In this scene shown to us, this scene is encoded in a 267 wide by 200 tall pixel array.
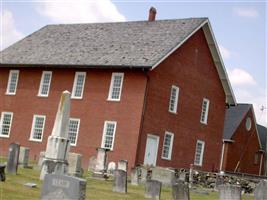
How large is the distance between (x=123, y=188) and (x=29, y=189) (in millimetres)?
4857

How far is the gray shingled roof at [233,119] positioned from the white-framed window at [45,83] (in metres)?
21.3

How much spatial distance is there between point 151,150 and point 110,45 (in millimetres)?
7928

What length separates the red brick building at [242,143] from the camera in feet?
170

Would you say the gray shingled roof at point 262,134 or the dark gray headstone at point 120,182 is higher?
the gray shingled roof at point 262,134

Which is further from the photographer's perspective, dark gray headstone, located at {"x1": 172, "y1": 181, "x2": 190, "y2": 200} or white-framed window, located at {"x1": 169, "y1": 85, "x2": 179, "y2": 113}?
white-framed window, located at {"x1": 169, "y1": 85, "x2": 179, "y2": 113}

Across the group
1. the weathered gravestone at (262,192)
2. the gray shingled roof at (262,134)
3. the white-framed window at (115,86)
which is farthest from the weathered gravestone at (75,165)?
the gray shingled roof at (262,134)

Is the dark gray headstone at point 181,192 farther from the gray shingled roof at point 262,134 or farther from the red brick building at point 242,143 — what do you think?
the gray shingled roof at point 262,134

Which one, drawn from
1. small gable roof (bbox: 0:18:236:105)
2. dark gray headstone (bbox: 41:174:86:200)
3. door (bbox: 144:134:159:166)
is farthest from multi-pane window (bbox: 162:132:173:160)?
dark gray headstone (bbox: 41:174:86:200)

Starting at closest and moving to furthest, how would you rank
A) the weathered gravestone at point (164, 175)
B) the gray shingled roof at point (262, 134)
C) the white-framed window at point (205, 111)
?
the weathered gravestone at point (164, 175), the white-framed window at point (205, 111), the gray shingled roof at point (262, 134)

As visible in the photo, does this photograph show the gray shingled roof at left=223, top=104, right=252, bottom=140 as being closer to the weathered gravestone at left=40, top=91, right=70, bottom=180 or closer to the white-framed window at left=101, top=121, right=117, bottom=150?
the white-framed window at left=101, top=121, right=117, bottom=150

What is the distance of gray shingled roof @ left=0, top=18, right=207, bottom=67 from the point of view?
3378 centimetres

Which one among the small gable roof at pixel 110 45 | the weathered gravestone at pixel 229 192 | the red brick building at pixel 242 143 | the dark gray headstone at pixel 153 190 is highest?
the small gable roof at pixel 110 45

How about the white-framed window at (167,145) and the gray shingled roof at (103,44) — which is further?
the white-framed window at (167,145)

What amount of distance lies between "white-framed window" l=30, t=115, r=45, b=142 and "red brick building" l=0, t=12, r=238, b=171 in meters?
0.07
